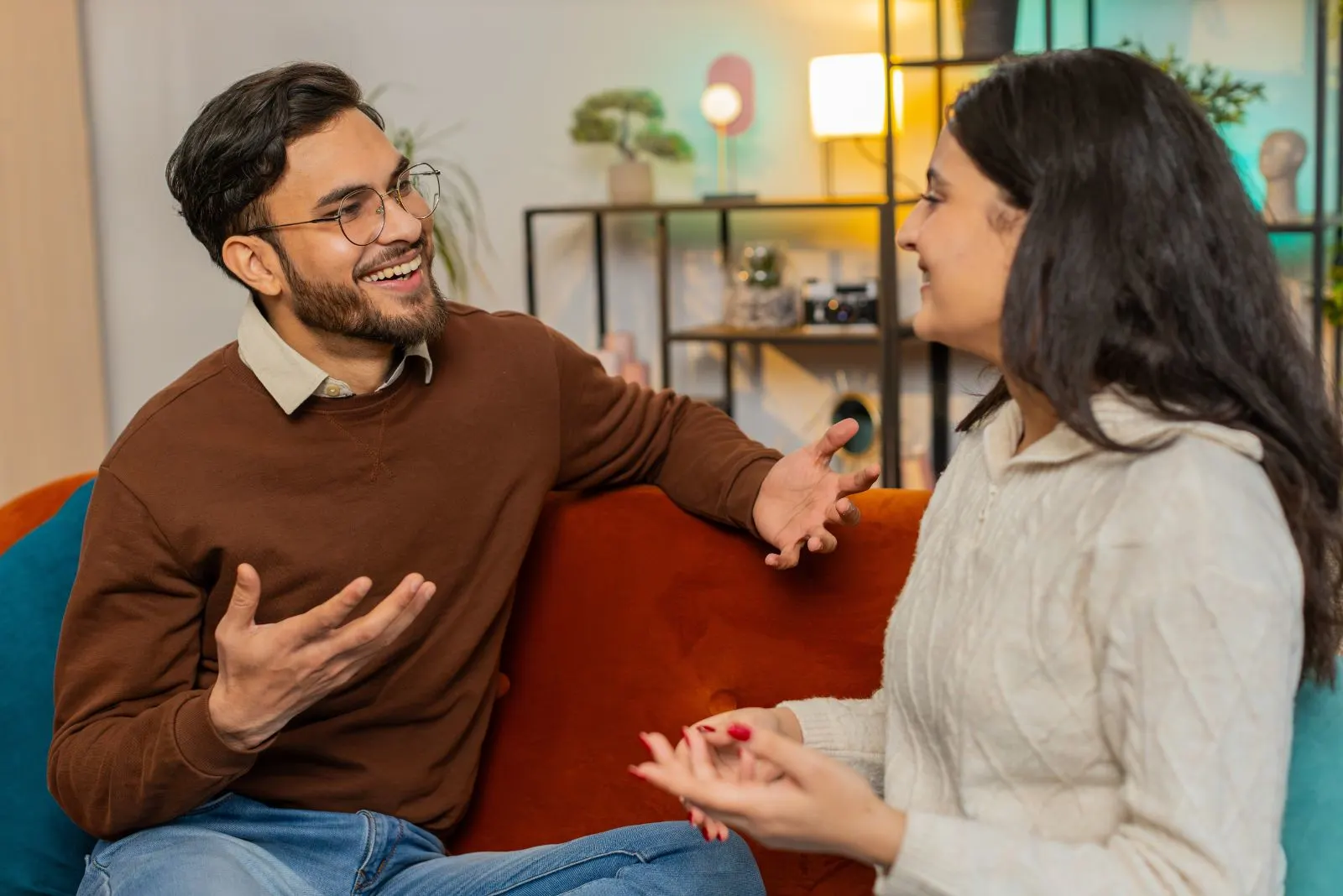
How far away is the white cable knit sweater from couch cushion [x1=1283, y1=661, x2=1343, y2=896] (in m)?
0.18

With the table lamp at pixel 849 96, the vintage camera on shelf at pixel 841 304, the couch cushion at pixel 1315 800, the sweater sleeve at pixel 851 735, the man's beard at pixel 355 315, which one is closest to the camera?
the couch cushion at pixel 1315 800

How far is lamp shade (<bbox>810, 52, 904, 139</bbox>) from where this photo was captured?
3631 millimetres

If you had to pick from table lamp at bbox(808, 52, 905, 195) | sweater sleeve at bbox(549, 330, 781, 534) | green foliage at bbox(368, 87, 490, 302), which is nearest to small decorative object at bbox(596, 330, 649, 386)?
green foliage at bbox(368, 87, 490, 302)

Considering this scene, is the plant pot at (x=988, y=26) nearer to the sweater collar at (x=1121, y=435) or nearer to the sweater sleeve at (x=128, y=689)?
the sweater collar at (x=1121, y=435)

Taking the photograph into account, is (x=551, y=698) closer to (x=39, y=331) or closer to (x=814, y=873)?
(x=814, y=873)

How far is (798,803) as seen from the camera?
0.99 metres

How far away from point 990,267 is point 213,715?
0.84 metres

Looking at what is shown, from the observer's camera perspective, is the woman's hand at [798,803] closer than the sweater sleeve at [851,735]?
Yes

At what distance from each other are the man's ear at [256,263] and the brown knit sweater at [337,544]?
0.08m

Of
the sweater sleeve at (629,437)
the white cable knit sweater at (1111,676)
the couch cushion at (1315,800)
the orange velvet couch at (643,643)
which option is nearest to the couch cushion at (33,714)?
the orange velvet couch at (643,643)

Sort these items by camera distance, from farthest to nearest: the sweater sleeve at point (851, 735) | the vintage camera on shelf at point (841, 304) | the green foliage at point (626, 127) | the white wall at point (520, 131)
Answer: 1. the white wall at point (520, 131)
2. the green foliage at point (626, 127)
3. the vintage camera on shelf at point (841, 304)
4. the sweater sleeve at point (851, 735)

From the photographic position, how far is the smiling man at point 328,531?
144cm

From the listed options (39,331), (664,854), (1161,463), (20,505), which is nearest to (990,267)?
(1161,463)

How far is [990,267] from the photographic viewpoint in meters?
1.12
